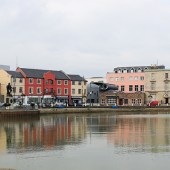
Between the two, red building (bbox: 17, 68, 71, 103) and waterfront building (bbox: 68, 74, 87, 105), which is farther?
waterfront building (bbox: 68, 74, 87, 105)

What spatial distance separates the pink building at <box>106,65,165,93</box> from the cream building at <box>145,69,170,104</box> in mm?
3244

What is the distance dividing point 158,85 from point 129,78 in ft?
A: 39.7

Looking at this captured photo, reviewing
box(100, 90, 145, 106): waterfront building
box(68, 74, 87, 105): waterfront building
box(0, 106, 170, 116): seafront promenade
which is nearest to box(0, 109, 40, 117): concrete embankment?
box(0, 106, 170, 116): seafront promenade

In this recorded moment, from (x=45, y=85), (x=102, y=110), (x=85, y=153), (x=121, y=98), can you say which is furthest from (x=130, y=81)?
(x=85, y=153)

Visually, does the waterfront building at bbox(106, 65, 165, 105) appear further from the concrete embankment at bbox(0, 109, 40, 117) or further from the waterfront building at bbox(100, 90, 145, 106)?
the concrete embankment at bbox(0, 109, 40, 117)

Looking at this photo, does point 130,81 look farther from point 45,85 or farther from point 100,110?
point 45,85

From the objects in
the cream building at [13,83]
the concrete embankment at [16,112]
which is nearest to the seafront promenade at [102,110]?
the concrete embankment at [16,112]

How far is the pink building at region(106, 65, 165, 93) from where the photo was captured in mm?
124312

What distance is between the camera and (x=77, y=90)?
11344cm

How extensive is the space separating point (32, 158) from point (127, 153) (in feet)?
19.6

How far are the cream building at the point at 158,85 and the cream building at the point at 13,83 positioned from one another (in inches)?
1522

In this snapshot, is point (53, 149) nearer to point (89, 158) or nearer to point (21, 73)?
point (89, 158)

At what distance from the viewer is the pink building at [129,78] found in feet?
408

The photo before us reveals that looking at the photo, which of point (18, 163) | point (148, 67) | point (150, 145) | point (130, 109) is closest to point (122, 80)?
point (148, 67)
